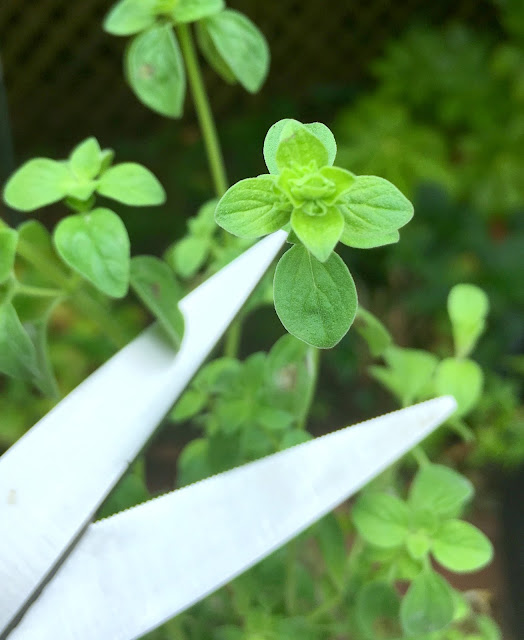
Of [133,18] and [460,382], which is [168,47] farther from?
[460,382]

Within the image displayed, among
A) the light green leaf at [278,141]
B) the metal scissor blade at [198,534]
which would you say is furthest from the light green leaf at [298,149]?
the metal scissor blade at [198,534]

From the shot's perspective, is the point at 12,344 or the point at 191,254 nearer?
the point at 12,344

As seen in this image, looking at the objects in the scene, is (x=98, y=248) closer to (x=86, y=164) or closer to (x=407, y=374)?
(x=86, y=164)

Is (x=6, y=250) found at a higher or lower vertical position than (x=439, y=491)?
higher

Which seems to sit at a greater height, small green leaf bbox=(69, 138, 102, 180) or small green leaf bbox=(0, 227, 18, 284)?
small green leaf bbox=(0, 227, 18, 284)

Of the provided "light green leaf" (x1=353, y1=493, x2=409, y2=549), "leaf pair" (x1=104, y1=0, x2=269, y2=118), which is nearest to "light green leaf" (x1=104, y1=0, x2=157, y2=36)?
"leaf pair" (x1=104, y1=0, x2=269, y2=118)

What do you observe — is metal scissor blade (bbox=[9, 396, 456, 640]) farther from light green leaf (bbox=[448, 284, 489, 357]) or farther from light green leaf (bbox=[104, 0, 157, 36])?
light green leaf (bbox=[104, 0, 157, 36])

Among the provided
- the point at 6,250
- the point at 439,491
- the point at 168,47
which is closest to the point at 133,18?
the point at 168,47
